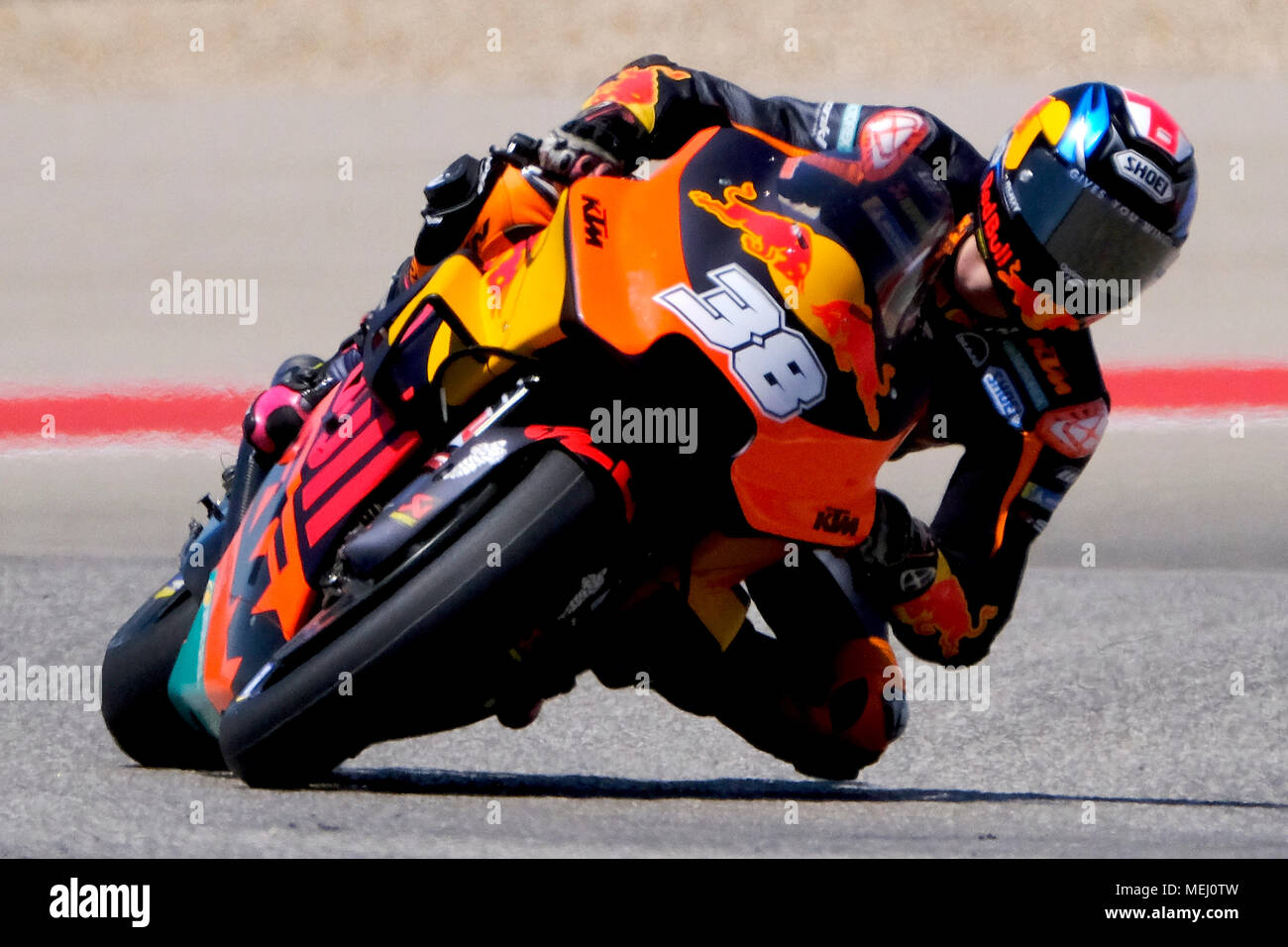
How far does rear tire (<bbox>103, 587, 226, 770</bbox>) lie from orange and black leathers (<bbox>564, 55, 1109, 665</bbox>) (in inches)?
49.1

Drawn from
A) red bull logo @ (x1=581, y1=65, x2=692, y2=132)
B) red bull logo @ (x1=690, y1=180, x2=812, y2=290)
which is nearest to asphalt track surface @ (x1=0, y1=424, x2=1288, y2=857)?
red bull logo @ (x1=690, y1=180, x2=812, y2=290)

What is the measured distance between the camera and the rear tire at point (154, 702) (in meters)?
3.74

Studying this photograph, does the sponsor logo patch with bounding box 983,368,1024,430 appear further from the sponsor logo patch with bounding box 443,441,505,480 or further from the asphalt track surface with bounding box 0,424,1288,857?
the sponsor logo patch with bounding box 443,441,505,480

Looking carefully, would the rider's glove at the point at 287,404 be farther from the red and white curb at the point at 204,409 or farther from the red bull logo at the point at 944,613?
the red and white curb at the point at 204,409

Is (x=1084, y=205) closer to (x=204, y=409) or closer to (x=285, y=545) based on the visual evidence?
(x=285, y=545)

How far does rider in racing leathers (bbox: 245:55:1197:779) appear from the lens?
3.17 metres

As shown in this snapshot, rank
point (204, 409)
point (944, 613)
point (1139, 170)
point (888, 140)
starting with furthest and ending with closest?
point (204, 409) → point (944, 613) → point (888, 140) → point (1139, 170)

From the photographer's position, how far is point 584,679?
5254 millimetres

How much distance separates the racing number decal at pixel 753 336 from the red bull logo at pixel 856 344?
1.8 inches

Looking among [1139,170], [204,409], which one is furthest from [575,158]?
[204,409]

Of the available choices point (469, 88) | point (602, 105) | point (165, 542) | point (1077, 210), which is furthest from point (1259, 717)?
point (469, 88)

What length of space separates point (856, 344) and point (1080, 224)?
428 mm

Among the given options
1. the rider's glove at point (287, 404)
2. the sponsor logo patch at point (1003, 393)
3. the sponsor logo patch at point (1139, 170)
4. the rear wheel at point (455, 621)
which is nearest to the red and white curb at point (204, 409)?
the rider's glove at point (287, 404)
